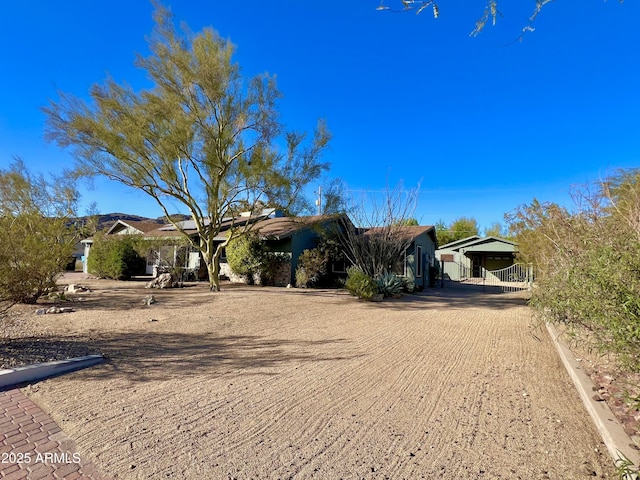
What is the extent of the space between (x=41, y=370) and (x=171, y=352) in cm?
177

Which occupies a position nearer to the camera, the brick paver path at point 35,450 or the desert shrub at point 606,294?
the brick paver path at point 35,450

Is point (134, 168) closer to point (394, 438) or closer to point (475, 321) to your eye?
point (475, 321)

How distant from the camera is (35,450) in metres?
2.96

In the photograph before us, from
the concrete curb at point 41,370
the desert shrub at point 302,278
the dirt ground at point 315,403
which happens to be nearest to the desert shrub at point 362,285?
the desert shrub at point 302,278

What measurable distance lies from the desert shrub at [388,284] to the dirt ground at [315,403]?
5853 mm

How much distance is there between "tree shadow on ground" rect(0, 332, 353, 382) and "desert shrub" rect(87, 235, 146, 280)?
13.7 m

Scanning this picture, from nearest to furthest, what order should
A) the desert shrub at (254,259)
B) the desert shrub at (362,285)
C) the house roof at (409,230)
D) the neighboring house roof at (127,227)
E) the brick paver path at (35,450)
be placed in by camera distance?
the brick paver path at (35,450) → the desert shrub at (362,285) → the house roof at (409,230) → the desert shrub at (254,259) → the neighboring house roof at (127,227)

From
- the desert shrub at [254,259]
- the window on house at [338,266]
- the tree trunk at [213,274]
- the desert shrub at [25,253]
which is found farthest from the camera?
the window on house at [338,266]

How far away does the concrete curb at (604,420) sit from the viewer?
285 cm

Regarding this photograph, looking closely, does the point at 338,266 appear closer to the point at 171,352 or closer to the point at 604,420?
the point at 171,352

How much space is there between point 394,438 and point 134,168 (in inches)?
550

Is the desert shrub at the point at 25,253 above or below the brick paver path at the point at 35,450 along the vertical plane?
above

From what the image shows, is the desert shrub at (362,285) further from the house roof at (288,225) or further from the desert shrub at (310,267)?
the house roof at (288,225)

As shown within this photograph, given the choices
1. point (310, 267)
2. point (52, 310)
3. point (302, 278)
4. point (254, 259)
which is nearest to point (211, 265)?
point (254, 259)
